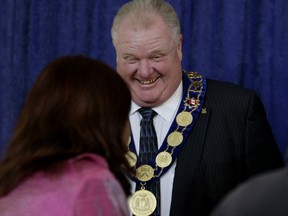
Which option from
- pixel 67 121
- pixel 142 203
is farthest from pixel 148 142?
pixel 67 121

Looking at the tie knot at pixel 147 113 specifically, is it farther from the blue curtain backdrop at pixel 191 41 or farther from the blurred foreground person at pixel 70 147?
the blurred foreground person at pixel 70 147

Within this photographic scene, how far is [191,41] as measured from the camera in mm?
2916

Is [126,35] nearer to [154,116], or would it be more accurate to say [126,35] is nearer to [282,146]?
[154,116]

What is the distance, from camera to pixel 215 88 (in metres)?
2.62

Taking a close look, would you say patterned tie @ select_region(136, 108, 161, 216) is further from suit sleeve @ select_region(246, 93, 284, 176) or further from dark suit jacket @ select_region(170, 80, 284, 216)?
suit sleeve @ select_region(246, 93, 284, 176)

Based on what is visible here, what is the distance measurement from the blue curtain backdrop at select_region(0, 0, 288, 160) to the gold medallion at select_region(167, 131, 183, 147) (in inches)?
19.5

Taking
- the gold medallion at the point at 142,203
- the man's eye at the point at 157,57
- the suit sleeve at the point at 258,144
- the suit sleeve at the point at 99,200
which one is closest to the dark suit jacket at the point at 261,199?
the suit sleeve at the point at 99,200

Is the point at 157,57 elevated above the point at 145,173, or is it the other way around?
the point at 157,57

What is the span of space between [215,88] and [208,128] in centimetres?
18

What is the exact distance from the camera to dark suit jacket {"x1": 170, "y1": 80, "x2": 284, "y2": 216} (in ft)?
7.91

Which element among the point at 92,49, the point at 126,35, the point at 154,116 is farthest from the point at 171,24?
the point at 92,49

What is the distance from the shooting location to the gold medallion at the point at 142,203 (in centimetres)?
234

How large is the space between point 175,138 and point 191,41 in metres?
0.59

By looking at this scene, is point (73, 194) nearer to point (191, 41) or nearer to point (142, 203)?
point (142, 203)
